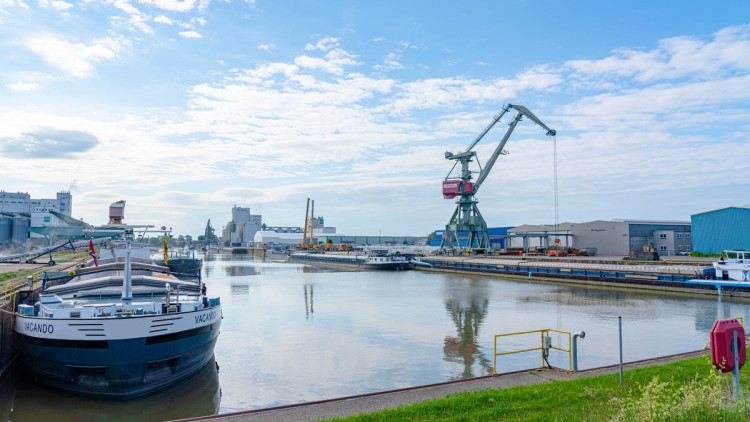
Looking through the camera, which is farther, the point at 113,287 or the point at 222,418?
the point at 113,287

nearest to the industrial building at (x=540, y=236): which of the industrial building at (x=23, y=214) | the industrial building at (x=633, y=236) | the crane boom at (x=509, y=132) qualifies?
the industrial building at (x=633, y=236)

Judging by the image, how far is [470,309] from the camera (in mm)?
31062

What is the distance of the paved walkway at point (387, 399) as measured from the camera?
28.0 ft

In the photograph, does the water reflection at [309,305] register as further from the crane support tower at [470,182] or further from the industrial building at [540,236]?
the industrial building at [540,236]

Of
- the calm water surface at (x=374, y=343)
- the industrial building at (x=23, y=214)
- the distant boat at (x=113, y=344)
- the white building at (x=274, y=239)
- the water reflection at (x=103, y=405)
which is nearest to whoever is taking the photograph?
the water reflection at (x=103, y=405)

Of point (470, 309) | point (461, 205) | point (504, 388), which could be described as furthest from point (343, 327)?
point (461, 205)

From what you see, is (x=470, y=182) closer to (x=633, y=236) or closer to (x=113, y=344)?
(x=633, y=236)

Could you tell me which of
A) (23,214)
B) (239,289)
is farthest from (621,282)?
(23,214)

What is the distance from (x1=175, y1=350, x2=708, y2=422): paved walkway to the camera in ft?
28.0

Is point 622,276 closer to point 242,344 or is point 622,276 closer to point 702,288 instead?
point 702,288

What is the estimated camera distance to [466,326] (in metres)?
24.9

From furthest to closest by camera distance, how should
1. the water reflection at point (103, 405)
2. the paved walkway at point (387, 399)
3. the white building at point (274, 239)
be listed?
the white building at point (274, 239), the water reflection at point (103, 405), the paved walkway at point (387, 399)

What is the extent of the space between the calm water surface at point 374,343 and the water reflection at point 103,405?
3 cm

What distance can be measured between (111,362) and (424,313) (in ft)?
65.0
